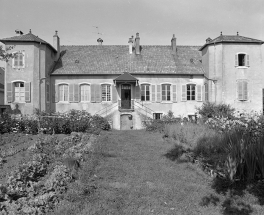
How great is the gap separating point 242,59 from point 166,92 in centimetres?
813

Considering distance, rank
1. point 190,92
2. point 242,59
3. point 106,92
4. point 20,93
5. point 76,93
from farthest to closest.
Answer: point 190,92
point 242,59
point 106,92
point 76,93
point 20,93

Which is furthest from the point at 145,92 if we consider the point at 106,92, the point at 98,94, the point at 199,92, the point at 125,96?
the point at 199,92

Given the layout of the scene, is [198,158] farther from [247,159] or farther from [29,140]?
[29,140]

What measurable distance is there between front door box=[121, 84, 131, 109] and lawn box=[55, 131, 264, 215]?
51.3 feet

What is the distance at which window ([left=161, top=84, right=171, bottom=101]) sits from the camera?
77.7ft

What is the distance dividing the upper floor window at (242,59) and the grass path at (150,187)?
18486mm

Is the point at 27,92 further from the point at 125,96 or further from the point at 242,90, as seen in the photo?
the point at 242,90

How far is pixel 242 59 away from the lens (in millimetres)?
23594

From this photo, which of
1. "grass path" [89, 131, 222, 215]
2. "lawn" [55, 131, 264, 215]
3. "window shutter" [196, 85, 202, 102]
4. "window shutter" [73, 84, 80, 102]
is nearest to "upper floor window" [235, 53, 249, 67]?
"window shutter" [196, 85, 202, 102]

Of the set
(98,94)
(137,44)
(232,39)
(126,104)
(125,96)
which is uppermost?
(137,44)

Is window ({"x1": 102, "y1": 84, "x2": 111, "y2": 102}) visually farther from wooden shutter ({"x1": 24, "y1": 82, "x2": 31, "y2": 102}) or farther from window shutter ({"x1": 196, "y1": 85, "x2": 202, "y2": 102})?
window shutter ({"x1": 196, "y1": 85, "x2": 202, "y2": 102})

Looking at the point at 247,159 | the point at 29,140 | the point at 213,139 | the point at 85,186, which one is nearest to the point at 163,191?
the point at 85,186

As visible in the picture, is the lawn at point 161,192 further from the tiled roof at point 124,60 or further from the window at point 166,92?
the tiled roof at point 124,60

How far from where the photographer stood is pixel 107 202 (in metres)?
4.93
